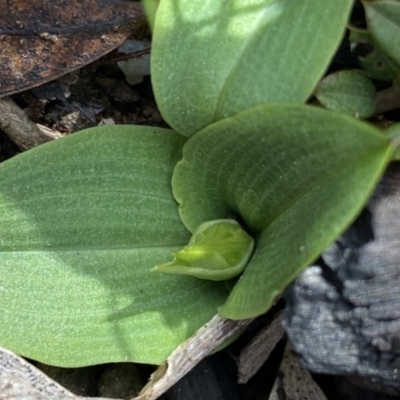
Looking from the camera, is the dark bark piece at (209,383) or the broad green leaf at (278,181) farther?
the dark bark piece at (209,383)

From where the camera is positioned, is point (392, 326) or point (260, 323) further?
point (260, 323)

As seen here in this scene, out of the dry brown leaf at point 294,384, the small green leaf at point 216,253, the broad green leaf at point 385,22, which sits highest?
the broad green leaf at point 385,22

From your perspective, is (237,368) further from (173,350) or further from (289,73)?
(289,73)

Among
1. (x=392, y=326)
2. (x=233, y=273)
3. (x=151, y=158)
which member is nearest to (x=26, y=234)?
(x=151, y=158)

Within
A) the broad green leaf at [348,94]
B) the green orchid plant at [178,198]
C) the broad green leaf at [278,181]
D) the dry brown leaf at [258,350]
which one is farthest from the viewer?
the dry brown leaf at [258,350]

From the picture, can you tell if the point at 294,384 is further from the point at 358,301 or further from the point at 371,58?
the point at 371,58

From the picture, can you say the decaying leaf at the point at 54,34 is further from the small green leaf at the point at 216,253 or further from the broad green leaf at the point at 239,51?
the small green leaf at the point at 216,253

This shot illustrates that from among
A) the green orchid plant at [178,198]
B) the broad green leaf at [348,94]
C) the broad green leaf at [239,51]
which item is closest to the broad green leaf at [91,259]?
the green orchid plant at [178,198]
